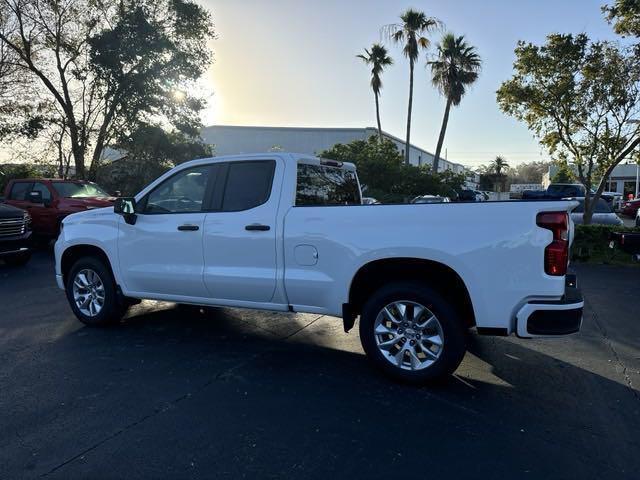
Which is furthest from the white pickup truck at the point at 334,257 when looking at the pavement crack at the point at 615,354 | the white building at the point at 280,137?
the white building at the point at 280,137

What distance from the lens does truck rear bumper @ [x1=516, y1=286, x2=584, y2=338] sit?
146 inches

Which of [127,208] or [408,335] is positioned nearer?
[408,335]

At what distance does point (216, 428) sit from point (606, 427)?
8.90 ft

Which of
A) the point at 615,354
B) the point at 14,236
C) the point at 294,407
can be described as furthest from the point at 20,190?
the point at 615,354

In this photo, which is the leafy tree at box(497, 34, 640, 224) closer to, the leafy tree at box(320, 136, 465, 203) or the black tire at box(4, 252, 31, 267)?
the black tire at box(4, 252, 31, 267)

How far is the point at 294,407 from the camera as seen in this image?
3.79 meters

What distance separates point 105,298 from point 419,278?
366 centimetres

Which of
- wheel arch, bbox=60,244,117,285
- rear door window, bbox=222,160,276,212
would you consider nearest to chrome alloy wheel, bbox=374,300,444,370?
rear door window, bbox=222,160,276,212

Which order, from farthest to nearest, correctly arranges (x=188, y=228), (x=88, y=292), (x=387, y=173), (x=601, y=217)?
(x=387, y=173) < (x=601, y=217) < (x=88, y=292) < (x=188, y=228)

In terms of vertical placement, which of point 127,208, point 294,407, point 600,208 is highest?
point 127,208

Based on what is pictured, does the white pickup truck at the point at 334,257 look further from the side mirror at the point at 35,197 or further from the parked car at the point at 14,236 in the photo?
the side mirror at the point at 35,197

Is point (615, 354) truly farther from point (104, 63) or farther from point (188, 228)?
point (104, 63)

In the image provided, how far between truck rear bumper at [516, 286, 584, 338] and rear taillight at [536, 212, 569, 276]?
0.24m

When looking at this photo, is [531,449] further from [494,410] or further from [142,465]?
[142,465]
